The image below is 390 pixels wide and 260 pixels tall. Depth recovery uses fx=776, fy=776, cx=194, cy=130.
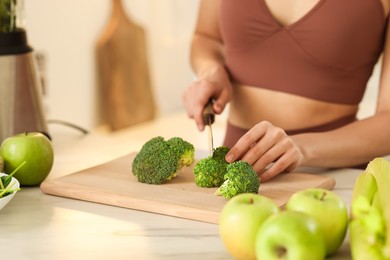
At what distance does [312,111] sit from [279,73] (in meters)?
0.14

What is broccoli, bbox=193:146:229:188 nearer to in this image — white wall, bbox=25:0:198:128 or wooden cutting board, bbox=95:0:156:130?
white wall, bbox=25:0:198:128

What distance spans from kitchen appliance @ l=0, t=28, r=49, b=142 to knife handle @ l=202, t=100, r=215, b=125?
18.2 inches

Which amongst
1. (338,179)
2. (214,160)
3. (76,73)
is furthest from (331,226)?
(76,73)

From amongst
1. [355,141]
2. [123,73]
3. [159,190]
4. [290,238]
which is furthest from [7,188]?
[123,73]

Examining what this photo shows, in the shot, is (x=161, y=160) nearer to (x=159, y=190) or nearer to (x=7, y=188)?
(x=159, y=190)

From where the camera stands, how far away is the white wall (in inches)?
161

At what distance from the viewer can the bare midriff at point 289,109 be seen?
222 cm

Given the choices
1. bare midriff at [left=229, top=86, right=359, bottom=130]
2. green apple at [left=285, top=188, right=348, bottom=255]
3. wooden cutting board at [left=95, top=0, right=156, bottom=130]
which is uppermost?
green apple at [left=285, top=188, right=348, bottom=255]

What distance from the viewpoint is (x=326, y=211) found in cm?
120

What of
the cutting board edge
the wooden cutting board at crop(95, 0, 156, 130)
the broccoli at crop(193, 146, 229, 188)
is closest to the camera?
the cutting board edge

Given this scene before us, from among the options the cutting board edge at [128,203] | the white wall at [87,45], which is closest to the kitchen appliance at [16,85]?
the cutting board edge at [128,203]

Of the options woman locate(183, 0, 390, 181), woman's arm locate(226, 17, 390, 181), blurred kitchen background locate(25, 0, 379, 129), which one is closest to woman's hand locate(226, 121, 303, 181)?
woman's arm locate(226, 17, 390, 181)

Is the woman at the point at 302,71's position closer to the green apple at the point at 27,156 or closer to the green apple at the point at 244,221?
the green apple at the point at 27,156

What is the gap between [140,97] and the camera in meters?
4.72
